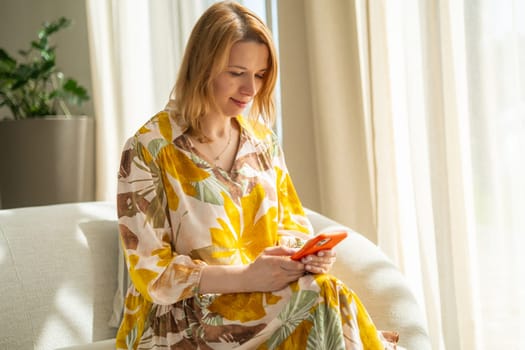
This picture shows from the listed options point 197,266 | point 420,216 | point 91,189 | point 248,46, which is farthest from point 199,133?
point 91,189

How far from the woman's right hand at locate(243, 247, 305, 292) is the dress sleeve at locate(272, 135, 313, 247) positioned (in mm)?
312

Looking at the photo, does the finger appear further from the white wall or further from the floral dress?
the white wall

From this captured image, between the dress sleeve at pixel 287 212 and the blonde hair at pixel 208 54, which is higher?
the blonde hair at pixel 208 54

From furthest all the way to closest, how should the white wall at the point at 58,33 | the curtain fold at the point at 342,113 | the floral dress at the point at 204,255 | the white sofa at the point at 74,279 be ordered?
1. the white wall at the point at 58,33
2. the curtain fold at the point at 342,113
3. the white sofa at the point at 74,279
4. the floral dress at the point at 204,255

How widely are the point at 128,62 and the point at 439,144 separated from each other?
7.13 ft

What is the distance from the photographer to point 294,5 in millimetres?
3090

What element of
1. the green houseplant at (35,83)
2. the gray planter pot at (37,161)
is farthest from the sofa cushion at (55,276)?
the green houseplant at (35,83)

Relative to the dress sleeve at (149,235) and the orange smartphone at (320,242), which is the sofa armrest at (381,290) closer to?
the orange smartphone at (320,242)

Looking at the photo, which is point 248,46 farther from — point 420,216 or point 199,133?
point 420,216

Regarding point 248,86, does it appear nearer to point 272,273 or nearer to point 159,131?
point 159,131

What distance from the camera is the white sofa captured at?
200 centimetres

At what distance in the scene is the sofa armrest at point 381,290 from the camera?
1889 millimetres

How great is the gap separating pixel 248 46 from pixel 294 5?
133 cm

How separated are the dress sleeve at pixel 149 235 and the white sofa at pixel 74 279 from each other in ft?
1.43
